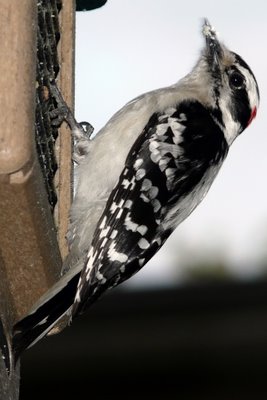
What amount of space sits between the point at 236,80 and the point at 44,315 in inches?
48.2

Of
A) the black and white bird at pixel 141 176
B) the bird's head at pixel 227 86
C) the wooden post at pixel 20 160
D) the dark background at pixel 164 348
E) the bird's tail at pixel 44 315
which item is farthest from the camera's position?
the bird's head at pixel 227 86

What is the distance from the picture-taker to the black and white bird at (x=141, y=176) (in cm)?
256

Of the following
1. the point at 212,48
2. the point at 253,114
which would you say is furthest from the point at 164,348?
the point at 212,48

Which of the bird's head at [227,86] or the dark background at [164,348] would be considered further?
the bird's head at [227,86]

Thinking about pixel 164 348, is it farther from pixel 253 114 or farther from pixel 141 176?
pixel 253 114

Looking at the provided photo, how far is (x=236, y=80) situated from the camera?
10.9 ft

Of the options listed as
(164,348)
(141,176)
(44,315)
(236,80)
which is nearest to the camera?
(44,315)

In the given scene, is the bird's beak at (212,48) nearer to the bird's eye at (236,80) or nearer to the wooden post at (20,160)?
the bird's eye at (236,80)

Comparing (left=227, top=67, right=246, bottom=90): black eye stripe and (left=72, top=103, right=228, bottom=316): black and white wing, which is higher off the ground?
(left=227, top=67, right=246, bottom=90): black eye stripe

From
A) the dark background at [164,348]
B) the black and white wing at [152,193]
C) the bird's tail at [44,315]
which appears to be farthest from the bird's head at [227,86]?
the bird's tail at [44,315]

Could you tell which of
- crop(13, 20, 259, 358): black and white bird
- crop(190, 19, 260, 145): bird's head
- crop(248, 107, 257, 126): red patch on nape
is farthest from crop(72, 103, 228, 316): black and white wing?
crop(248, 107, 257, 126): red patch on nape

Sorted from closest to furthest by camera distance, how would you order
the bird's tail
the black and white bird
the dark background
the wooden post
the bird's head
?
the wooden post → the bird's tail → the black and white bird → the dark background → the bird's head

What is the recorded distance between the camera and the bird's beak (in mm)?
3355

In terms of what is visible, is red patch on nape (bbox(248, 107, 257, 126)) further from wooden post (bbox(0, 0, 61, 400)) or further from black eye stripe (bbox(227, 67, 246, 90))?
wooden post (bbox(0, 0, 61, 400))
